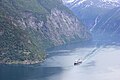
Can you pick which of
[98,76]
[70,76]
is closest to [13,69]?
[70,76]

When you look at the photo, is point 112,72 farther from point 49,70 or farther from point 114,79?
point 49,70

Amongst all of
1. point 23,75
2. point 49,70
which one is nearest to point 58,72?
point 49,70

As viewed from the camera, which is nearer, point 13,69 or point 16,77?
point 16,77

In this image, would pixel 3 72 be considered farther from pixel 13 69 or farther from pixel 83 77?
pixel 83 77

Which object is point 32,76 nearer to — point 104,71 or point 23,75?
point 23,75

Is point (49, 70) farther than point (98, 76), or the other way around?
point (49, 70)

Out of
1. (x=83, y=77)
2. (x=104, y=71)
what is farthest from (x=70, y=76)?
(x=104, y=71)

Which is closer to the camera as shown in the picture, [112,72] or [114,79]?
[114,79]
